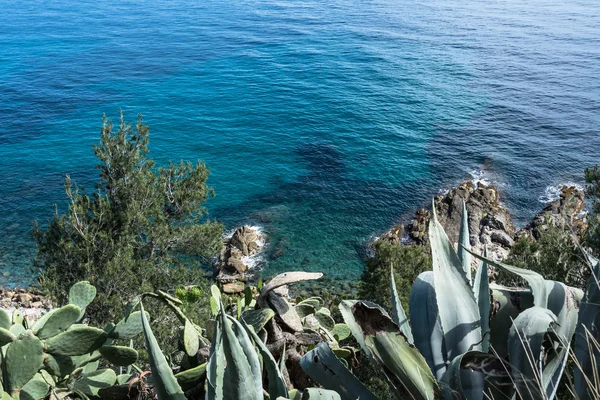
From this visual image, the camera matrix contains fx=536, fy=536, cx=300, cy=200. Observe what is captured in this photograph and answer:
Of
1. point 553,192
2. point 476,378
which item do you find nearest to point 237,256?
point 553,192

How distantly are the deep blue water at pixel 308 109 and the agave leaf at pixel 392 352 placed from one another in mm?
26303

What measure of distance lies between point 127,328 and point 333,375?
187 cm

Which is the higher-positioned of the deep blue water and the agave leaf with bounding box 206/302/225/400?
the agave leaf with bounding box 206/302/225/400

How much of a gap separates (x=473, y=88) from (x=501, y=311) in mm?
→ 61195

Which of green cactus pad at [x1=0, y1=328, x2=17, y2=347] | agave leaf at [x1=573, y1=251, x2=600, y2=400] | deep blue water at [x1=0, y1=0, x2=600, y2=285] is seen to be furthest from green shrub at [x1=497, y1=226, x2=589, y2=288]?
deep blue water at [x1=0, y1=0, x2=600, y2=285]

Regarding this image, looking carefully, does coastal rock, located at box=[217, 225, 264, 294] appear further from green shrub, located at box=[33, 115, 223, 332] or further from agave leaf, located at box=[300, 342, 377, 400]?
agave leaf, located at box=[300, 342, 377, 400]

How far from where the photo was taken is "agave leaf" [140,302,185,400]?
8.84 feet

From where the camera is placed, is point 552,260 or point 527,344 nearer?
point 527,344

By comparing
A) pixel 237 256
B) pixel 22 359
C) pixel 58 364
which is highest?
pixel 22 359

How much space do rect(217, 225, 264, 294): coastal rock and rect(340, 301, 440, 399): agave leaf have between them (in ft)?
80.6

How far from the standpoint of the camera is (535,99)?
57.7 m

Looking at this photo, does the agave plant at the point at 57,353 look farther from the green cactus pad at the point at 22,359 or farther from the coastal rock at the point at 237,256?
the coastal rock at the point at 237,256

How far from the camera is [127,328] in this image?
418 cm

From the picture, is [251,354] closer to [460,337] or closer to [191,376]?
[191,376]
